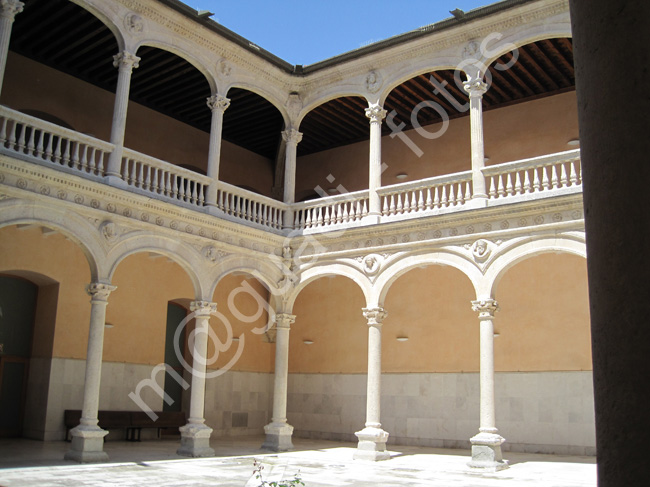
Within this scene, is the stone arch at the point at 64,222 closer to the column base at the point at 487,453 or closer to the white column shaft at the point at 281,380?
the white column shaft at the point at 281,380

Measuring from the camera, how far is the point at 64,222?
11219 mm

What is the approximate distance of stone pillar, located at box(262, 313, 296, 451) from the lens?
14.1 meters

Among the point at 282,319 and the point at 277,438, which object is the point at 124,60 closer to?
the point at 282,319

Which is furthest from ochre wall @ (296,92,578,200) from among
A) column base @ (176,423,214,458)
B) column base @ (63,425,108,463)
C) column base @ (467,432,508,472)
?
column base @ (63,425,108,463)

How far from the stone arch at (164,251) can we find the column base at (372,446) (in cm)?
413

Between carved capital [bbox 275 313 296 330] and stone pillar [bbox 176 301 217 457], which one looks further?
carved capital [bbox 275 313 296 330]

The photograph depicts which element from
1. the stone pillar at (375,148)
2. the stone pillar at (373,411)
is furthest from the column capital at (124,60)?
the stone pillar at (373,411)

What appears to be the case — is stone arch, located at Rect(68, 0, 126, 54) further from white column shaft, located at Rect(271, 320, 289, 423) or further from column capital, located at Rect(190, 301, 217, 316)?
white column shaft, located at Rect(271, 320, 289, 423)

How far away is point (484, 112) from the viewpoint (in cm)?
1620

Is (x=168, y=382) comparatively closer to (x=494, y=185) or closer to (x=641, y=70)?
(x=494, y=185)

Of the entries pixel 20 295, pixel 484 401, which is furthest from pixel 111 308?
pixel 484 401

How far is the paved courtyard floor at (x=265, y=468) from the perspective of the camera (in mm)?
9297

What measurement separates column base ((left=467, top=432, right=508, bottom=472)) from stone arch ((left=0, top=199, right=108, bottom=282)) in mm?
7018

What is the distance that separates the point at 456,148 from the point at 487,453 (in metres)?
7.75
